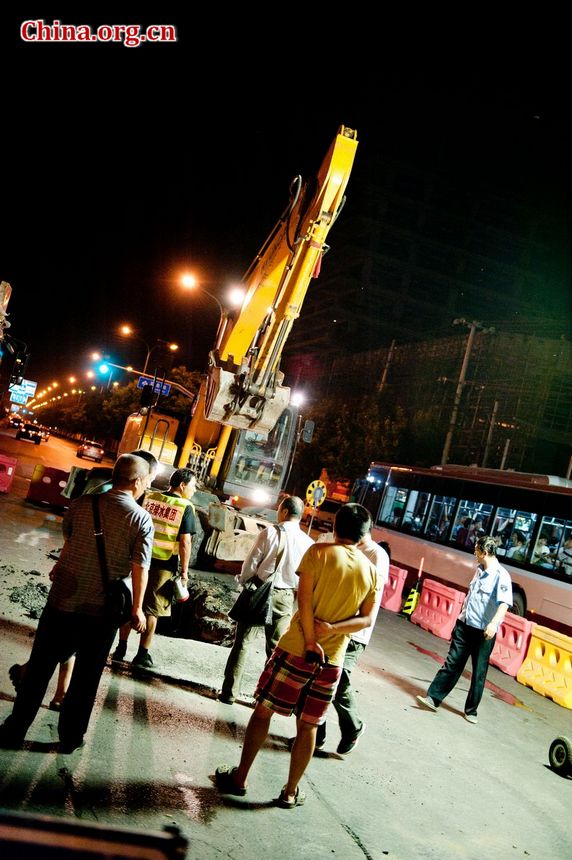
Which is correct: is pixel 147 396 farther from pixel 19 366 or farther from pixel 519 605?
pixel 519 605

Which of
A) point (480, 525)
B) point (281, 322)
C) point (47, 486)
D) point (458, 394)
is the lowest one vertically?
point (47, 486)

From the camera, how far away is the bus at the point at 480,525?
12.5 metres

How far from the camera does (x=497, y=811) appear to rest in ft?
15.8

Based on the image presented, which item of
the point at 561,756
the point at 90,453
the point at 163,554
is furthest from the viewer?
the point at 90,453

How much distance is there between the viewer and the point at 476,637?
7.05 metres

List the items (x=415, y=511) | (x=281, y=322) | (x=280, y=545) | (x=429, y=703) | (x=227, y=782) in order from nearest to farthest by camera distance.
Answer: (x=227, y=782) → (x=280, y=545) → (x=429, y=703) → (x=281, y=322) → (x=415, y=511)

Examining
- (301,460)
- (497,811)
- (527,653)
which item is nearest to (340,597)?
(497,811)

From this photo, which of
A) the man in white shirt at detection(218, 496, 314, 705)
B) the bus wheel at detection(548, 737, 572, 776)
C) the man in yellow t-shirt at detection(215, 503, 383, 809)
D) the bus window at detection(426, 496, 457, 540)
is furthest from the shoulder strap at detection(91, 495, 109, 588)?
the bus window at detection(426, 496, 457, 540)

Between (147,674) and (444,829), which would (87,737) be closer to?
(147,674)

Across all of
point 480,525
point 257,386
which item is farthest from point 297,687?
A: point 480,525

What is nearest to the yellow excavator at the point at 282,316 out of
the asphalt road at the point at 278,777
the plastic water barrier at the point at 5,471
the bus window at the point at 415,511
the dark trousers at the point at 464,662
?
the asphalt road at the point at 278,777

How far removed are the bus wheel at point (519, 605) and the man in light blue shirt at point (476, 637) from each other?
621 cm

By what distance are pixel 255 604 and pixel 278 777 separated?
135 cm

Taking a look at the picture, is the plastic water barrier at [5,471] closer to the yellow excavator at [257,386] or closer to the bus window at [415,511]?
the yellow excavator at [257,386]
